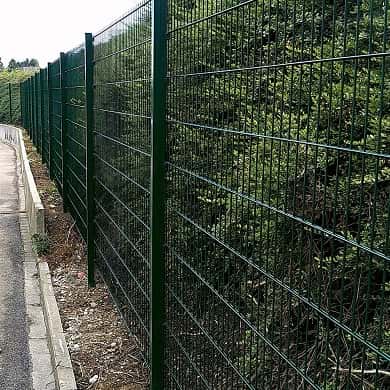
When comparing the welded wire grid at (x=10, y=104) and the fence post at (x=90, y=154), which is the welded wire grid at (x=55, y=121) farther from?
the welded wire grid at (x=10, y=104)

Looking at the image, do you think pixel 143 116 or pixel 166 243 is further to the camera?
pixel 143 116

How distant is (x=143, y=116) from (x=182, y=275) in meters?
1.13

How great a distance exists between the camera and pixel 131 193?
4.49m

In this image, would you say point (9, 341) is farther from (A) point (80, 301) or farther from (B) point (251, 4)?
(B) point (251, 4)

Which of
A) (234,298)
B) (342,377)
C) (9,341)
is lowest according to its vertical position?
(9,341)

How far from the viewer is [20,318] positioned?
19.7 feet

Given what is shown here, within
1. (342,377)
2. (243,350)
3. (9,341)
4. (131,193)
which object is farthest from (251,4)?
(9,341)

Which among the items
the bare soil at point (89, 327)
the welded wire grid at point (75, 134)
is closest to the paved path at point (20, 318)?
the bare soil at point (89, 327)

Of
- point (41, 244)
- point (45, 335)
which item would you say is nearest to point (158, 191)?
point (45, 335)

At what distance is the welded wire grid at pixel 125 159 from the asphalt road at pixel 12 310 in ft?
2.90

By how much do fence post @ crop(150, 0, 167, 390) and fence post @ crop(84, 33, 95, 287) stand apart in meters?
2.79

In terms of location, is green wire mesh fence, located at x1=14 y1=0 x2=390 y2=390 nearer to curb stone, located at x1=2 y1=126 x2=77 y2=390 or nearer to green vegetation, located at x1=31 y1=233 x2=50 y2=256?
curb stone, located at x1=2 y1=126 x2=77 y2=390

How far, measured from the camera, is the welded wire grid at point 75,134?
7164mm

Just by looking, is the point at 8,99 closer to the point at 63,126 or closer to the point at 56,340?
the point at 63,126
